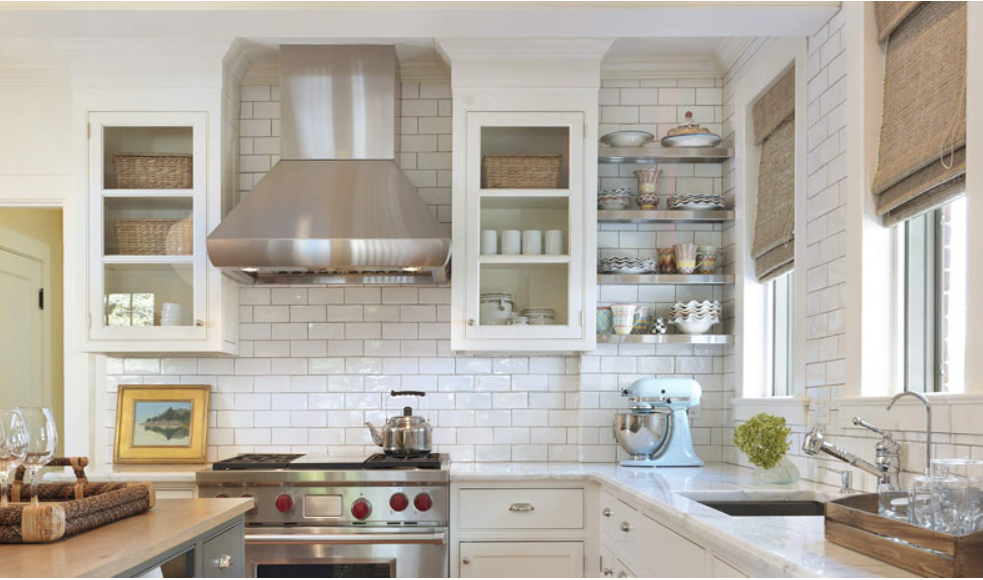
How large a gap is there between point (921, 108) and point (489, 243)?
1.96m

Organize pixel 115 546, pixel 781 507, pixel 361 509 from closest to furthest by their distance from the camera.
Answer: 1. pixel 115 546
2. pixel 781 507
3. pixel 361 509

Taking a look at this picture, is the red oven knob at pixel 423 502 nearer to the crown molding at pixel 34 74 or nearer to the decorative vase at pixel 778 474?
the decorative vase at pixel 778 474

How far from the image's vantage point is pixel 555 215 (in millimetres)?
4109

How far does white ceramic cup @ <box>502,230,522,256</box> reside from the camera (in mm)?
4082

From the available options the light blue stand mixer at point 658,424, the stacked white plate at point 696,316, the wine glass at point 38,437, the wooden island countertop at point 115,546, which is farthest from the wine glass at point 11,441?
the stacked white plate at point 696,316


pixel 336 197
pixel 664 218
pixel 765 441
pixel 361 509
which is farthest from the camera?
pixel 664 218

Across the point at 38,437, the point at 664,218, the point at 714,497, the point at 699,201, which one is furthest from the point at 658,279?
the point at 38,437

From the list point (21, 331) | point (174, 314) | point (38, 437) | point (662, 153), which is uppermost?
point (662, 153)

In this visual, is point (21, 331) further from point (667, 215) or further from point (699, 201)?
point (699, 201)

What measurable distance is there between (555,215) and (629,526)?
148cm

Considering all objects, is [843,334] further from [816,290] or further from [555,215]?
[555,215]

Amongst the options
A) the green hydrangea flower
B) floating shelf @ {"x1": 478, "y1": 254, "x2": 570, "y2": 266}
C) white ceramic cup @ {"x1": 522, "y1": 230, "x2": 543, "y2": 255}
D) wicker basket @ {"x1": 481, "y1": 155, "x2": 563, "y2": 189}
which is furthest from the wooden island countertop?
wicker basket @ {"x1": 481, "y1": 155, "x2": 563, "y2": 189}

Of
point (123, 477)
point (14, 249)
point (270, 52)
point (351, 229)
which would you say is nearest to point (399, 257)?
point (351, 229)

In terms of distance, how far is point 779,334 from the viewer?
3881 millimetres
